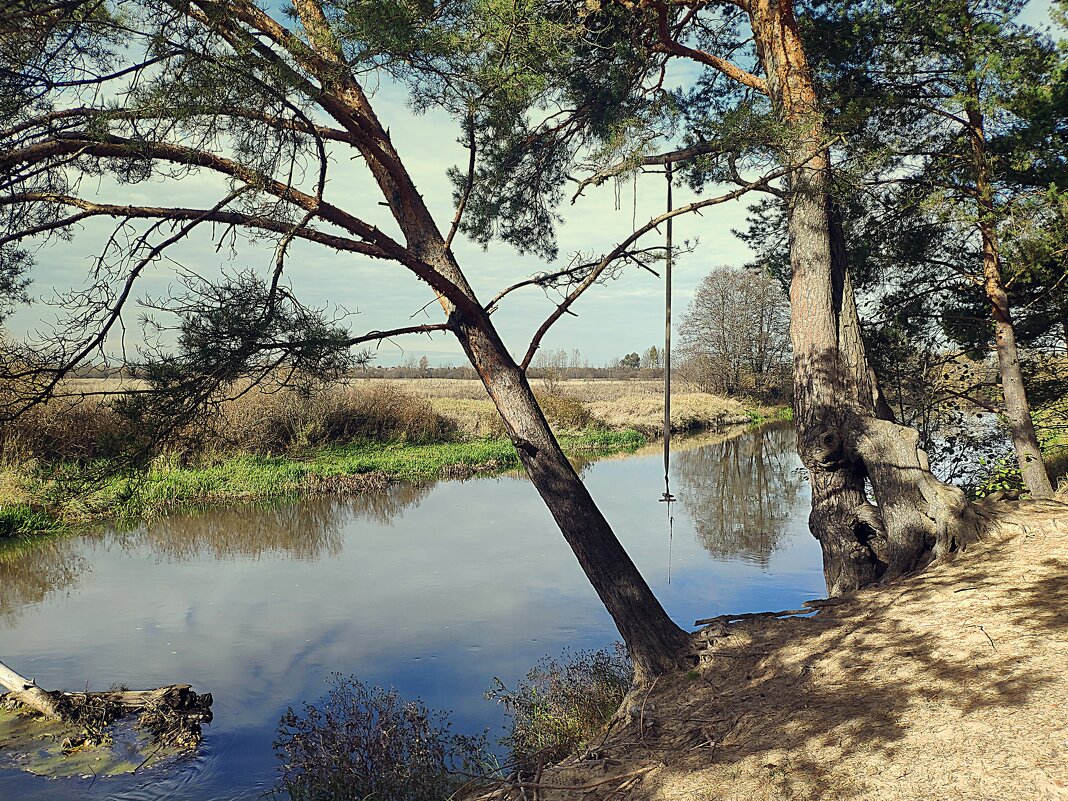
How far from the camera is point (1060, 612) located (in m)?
4.44

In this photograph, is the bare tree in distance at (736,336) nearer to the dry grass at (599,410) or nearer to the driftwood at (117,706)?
the dry grass at (599,410)

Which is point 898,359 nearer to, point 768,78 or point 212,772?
point 768,78

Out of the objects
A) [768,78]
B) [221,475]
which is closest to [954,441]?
[768,78]

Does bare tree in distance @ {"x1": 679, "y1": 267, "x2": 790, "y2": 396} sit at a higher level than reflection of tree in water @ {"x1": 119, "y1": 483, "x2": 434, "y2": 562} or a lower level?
higher

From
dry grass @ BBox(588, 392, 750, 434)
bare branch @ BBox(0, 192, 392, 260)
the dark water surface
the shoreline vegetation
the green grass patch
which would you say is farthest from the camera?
dry grass @ BBox(588, 392, 750, 434)

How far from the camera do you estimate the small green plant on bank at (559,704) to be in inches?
214

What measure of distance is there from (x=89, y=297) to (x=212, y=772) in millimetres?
3504

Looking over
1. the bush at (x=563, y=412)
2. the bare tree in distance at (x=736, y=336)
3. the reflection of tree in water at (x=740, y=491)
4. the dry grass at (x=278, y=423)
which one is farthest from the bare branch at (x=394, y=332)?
the bare tree in distance at (x=736, y=336)

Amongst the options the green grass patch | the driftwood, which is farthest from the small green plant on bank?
the green grass patch

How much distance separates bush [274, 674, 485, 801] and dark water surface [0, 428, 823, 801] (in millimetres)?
530

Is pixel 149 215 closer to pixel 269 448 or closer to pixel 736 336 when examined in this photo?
pixel 269 448

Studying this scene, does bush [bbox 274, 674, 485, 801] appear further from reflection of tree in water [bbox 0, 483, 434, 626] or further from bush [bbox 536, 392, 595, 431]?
bush [bbox 536, 392, 595, 431]

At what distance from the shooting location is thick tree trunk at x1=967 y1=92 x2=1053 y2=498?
9.23 meters

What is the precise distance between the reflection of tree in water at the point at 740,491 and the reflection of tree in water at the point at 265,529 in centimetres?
609
